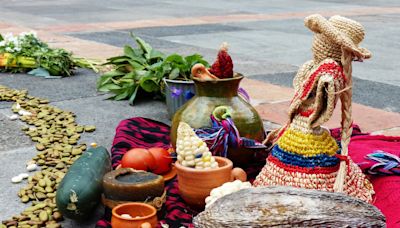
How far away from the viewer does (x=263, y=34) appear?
34.5 feet

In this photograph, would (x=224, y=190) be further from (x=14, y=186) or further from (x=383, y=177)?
(x=14, y=186)

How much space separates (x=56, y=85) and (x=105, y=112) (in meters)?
1.24

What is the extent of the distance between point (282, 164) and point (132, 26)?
889 cm

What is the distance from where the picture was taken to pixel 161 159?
11.2ft

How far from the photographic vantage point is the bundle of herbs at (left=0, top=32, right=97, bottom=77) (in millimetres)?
6660

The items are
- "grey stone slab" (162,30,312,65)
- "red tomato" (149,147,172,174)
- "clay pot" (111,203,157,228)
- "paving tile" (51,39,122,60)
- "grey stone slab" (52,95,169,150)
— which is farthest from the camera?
"grey stone slab" (162,30,312,65)

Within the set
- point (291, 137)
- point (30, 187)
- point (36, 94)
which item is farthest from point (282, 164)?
point (36, 94)

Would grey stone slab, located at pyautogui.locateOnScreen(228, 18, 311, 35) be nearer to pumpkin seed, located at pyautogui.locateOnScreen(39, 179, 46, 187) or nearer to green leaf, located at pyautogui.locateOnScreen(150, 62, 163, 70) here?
green leaf, located at pyautogui.locateOnScreen(150, 62, 163, 70)

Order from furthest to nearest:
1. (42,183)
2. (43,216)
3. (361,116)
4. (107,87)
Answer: (107,87) < (361,116) < (42,183) < (43,216)

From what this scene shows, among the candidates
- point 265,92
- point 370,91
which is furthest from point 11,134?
point 370,91

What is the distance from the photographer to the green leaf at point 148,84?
5285 millimetres

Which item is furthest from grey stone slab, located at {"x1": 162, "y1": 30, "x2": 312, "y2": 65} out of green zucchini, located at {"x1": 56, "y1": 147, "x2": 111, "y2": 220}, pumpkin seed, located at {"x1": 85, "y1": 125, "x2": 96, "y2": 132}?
green zucchini, located at {"x1": 56, "y1": 147, "x2": 111, "y2": 220}

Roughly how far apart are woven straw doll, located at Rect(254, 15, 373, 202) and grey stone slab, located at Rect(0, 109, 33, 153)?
205 cm

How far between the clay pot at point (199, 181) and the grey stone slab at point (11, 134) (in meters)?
1.70
